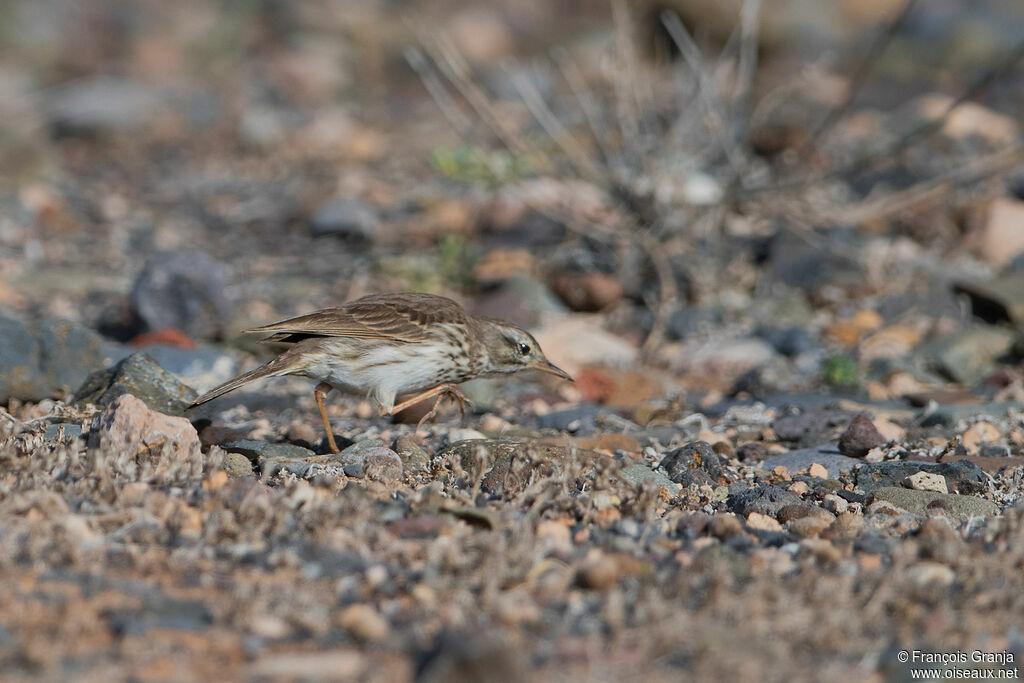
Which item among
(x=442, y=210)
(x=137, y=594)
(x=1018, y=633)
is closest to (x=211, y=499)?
(x=137, y=594)

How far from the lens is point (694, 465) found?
5.93 meters

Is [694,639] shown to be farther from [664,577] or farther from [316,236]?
[316,236]

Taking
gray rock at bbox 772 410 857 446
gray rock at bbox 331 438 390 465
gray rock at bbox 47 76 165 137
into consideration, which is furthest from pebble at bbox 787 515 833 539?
gray rock at bbox 47 76 165 137

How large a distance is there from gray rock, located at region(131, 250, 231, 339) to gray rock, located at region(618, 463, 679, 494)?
432 centimetres

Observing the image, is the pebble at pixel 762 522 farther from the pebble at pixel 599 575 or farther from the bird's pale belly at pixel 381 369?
the bird's pale belly at pixel 381 369

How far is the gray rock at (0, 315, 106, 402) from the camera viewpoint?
21.6 feet

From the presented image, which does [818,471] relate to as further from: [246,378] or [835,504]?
[246,378]

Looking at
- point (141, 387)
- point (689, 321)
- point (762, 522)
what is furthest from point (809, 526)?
point (689, 321)

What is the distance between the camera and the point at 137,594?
12.2ft

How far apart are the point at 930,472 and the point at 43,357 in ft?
17.0

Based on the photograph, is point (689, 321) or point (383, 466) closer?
point (383, 466)

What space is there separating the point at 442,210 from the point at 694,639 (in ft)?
28.6

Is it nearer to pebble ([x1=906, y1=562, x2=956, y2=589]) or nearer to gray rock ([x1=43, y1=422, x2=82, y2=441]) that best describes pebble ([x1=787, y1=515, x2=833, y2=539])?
pebble ([x1=906, y1=562, x2=956, y2=589])

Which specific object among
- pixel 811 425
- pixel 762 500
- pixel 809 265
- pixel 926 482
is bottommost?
pixel 762 500
